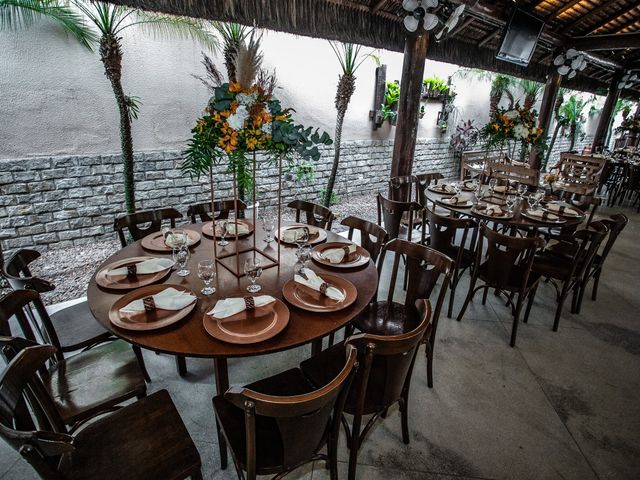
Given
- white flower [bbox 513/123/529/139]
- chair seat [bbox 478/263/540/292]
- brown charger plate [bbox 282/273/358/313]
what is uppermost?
white flower [bbox 513/123/529/139]

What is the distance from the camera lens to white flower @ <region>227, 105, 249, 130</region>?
1.57 meters

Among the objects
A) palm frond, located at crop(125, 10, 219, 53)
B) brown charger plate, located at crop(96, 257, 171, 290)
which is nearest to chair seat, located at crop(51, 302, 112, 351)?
brown charger plate, located at crop(96, 257, 171, 290)

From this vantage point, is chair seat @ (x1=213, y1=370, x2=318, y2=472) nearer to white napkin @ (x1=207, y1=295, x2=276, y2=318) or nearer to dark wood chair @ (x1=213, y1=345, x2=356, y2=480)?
dark wood chair @ (x1=213, y1=345, x2=356, y2=480)

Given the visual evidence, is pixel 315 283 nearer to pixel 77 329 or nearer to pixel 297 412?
pixel 297 412

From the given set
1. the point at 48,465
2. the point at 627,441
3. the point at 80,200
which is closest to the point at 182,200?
the point at 80,200

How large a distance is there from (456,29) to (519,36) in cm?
85

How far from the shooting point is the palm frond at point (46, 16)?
9.42ft

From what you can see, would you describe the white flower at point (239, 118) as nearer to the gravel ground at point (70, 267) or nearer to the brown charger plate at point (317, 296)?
the brown charger plate at point (317, 296)

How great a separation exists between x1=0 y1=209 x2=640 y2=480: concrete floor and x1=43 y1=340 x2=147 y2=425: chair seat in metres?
0.50

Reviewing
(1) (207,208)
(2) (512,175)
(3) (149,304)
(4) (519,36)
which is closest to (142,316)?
(3) (149,304)

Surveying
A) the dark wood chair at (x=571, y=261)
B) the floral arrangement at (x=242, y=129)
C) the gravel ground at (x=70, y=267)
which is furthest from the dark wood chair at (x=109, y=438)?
the dark wood chair at (x=571, y=261)

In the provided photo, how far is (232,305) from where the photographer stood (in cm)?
154

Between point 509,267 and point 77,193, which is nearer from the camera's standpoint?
point 509,267

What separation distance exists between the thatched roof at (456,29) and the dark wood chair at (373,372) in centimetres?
333
